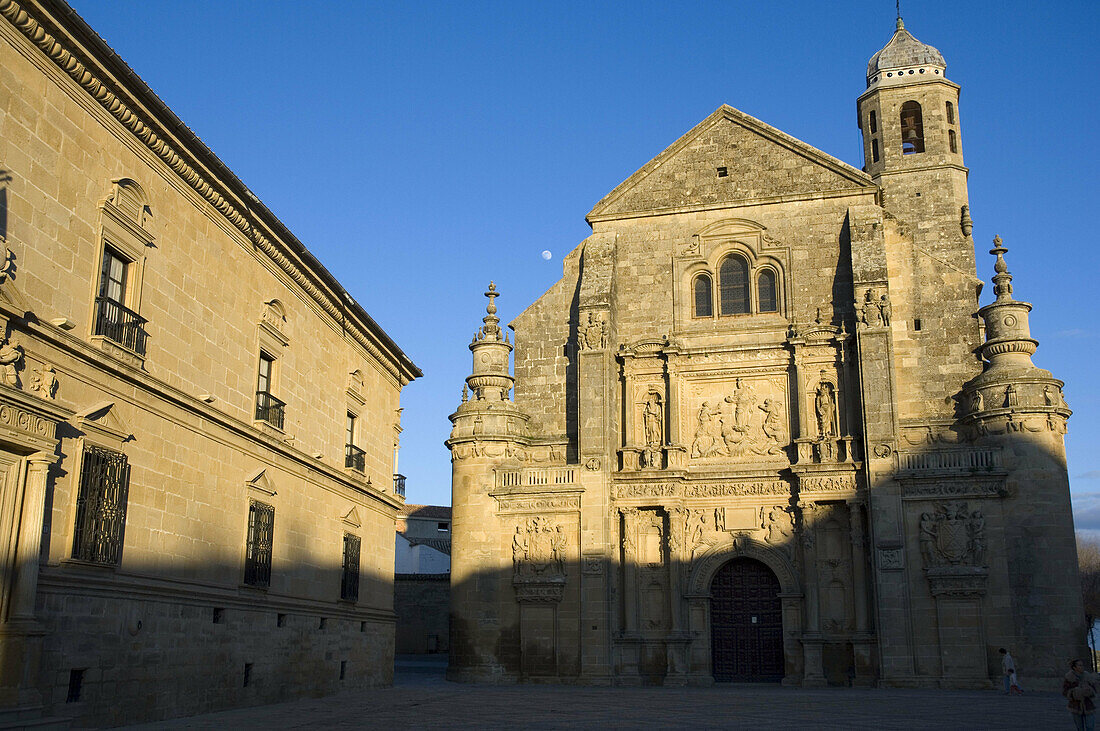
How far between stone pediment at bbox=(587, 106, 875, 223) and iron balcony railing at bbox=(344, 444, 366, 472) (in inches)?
383

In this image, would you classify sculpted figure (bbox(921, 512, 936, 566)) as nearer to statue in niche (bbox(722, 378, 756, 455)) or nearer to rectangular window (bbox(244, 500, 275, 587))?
statue in niche (bbox(722, 378, 756, 455))

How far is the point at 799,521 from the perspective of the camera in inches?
953

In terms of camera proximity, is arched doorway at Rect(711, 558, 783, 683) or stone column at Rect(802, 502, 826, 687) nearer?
stone column at Rect(802, 502, 826, 687)

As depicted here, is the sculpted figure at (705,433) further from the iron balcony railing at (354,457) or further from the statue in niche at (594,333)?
the iron balcony railing at (354,457)

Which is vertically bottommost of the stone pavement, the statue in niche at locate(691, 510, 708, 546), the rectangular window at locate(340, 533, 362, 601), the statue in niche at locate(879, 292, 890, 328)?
the stone pavement

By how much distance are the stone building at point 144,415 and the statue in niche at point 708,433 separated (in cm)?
952

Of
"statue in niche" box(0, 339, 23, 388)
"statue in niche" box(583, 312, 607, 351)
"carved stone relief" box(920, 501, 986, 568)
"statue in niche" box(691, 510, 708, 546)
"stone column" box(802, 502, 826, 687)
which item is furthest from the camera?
"statue in niche" box(583, 312, 607, 351)

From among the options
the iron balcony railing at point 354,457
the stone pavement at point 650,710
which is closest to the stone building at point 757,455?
the stone pavement at point 650,710

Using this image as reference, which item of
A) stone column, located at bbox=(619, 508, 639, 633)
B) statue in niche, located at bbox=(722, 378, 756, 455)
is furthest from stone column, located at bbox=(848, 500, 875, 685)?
stone column, located at bbox=(619, 508, 639, 633)

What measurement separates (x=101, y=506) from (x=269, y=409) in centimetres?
549

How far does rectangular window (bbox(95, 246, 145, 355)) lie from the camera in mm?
12789

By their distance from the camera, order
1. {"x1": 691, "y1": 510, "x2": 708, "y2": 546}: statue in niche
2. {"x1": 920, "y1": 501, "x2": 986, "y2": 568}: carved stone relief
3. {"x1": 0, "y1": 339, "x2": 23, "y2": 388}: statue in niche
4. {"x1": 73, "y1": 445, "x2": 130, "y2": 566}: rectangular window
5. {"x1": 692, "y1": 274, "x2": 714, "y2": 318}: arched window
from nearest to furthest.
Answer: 1. {"x1": 0, "y1": 339, "x2": 23, "y2": 388}: statue in niche
2. {"x1": 73, "y1": 445, "x2": 130, "y2": 566}: rectangular window
3. {"x1": 920, "y1": 501, "x2": 986, "y2": 568}: carved stone relief
4. {"x1": 691, "y1": 510, "x2": 708, "y2": 546}: statue in niche
5. {"x1": 692, "y1": 274, "x2": 714, "y2": 318}: arched window

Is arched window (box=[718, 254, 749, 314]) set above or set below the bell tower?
A: below

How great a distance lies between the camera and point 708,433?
2561 cm
